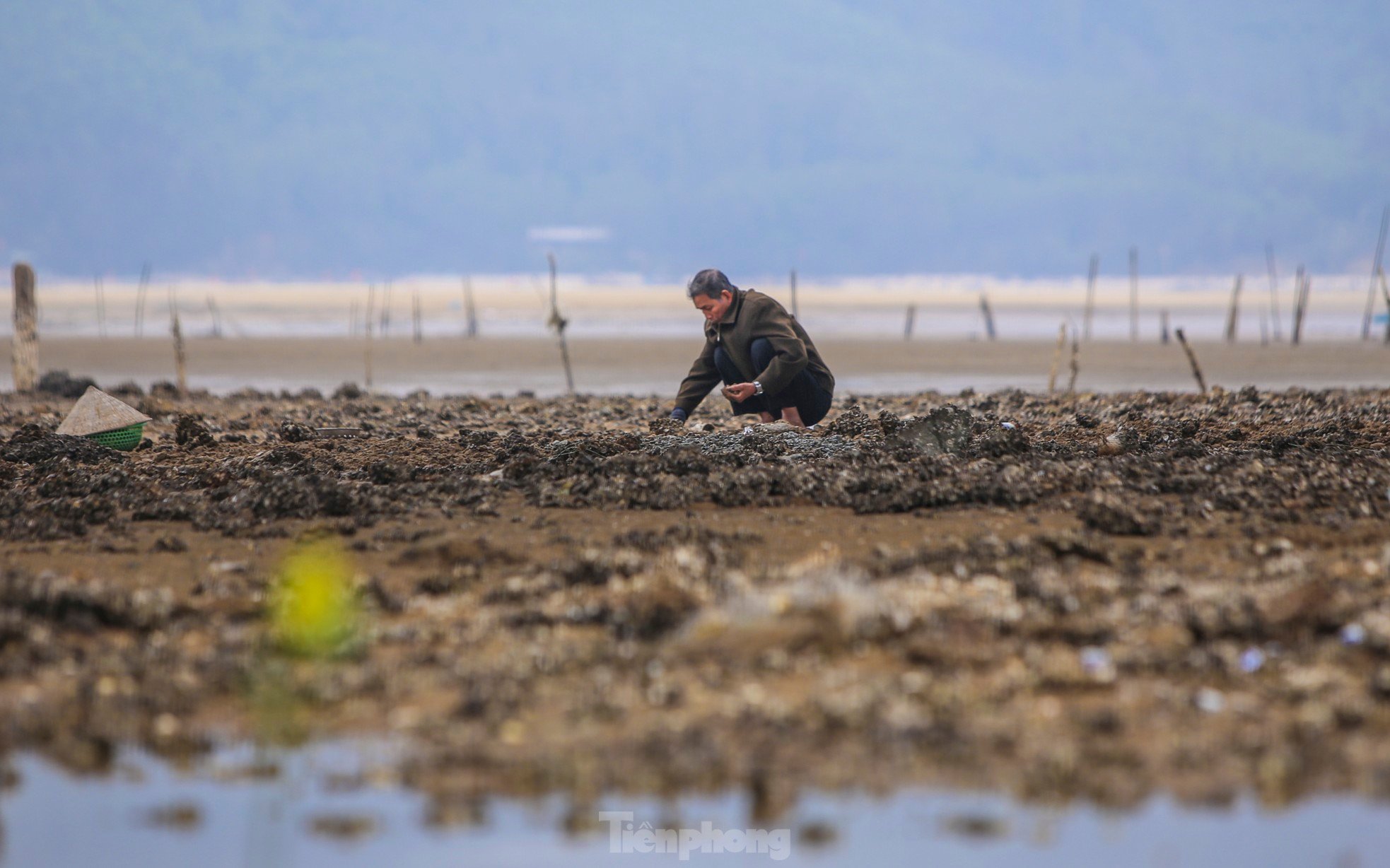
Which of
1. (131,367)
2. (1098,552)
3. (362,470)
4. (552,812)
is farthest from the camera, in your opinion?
(131,367)

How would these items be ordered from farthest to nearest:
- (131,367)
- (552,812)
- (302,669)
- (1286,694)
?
(131,367)
(302,669)
(1286,694)
(552,812)

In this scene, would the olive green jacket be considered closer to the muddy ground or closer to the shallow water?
the muddy ground

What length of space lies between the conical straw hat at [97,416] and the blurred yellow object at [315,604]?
476 cm

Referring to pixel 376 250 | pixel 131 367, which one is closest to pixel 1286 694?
pixel 131 367

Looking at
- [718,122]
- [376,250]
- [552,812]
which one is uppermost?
[718,122]

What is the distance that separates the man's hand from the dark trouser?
40cm

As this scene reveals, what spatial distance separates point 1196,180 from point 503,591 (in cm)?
17429

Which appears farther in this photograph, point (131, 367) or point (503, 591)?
point (131, 367)

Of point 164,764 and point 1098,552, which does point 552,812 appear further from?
point 1098,552

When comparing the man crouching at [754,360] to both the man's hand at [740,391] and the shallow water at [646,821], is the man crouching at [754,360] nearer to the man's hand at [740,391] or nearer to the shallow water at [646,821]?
the man's hand at [740,391]

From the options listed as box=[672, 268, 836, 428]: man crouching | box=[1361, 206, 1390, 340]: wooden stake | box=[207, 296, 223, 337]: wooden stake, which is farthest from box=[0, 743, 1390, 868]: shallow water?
box=[207, 296, 223, 337]: wooden stake

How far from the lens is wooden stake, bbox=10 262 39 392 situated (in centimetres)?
1712

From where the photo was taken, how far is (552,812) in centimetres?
370

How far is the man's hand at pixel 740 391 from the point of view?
944cm
